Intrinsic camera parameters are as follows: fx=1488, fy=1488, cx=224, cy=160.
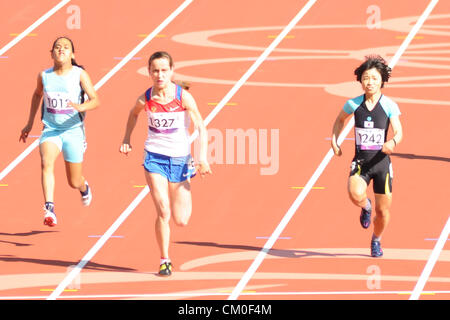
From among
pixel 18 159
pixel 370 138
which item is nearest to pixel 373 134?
pixel 370 138

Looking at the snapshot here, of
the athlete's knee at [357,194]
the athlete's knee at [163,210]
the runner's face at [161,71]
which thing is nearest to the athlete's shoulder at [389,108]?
the athlete's knee at [357,194]

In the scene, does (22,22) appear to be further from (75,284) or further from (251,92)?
(75,284)

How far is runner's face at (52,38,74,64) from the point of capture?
15298 mm

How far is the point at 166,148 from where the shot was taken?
45.9 ft

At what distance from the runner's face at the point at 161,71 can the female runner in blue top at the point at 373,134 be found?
1.84m

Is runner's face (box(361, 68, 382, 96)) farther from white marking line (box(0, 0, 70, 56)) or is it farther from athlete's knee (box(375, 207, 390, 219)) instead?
white marking line (box(0, 0, 70, 56))

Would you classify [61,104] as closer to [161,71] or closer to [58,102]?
[58,102]

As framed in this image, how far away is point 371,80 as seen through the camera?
47.5 feet

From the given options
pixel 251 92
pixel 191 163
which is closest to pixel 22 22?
pixel 251 92

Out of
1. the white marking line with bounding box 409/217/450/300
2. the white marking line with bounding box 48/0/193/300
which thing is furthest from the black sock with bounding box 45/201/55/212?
the white marking line with bounding box 409/217/450/300

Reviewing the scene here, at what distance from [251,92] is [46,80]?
20.8 ft

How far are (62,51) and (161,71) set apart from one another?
1920mm

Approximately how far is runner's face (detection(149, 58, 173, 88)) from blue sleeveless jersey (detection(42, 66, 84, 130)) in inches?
71.5

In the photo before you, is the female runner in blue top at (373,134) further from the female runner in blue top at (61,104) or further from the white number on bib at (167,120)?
the female runner in blue top at (61,104)
